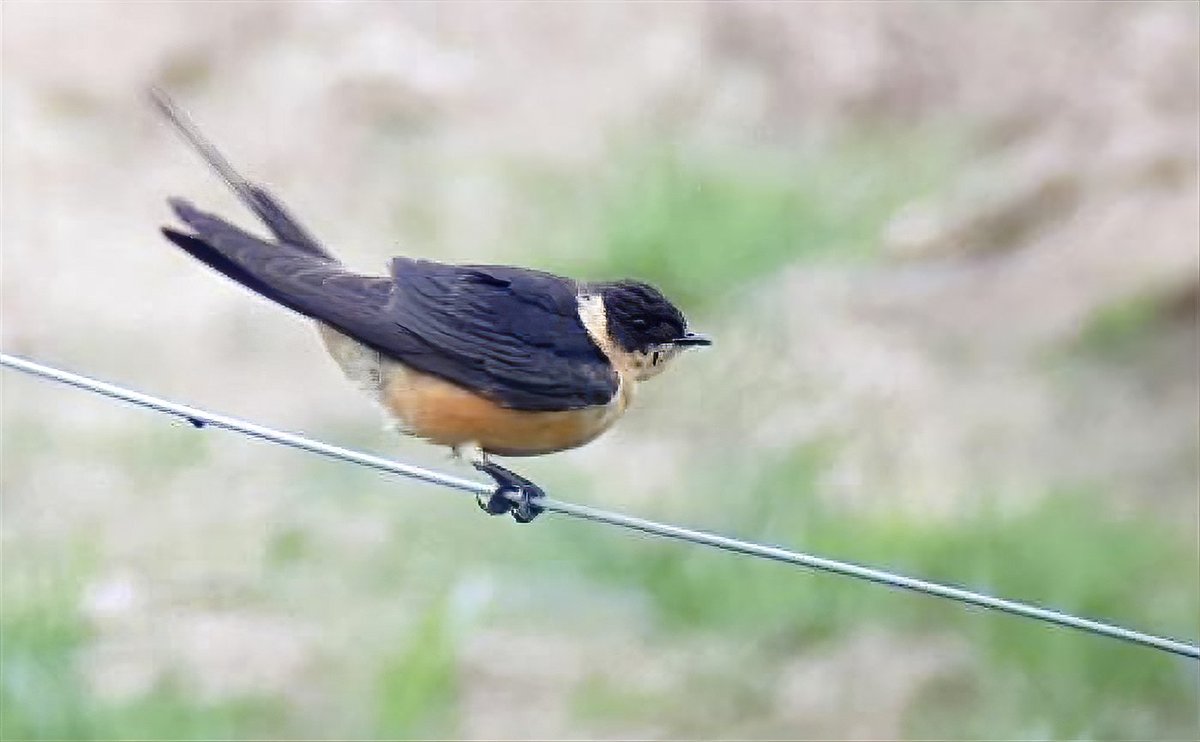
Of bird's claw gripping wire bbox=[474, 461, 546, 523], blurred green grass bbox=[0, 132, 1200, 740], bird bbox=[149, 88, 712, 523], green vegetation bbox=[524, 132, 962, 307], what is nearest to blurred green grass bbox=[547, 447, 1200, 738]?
blurred green grass bbox=[0, 132, 1200, 740]

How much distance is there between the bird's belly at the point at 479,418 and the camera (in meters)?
3.19

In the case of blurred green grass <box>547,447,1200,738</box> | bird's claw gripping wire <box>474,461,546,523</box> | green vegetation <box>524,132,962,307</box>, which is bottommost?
bird's claw gripping wire <box>474,461,546,523</box>

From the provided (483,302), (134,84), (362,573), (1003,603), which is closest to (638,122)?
(134,84)

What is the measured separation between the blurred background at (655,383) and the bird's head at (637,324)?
1424 mm

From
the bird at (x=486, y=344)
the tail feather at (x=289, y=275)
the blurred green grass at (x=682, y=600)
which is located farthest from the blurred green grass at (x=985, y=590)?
the tail feather at (x=289, y=275)

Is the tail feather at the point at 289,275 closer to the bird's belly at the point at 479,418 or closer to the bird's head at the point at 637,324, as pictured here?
the bird's belly at the point at 479,418

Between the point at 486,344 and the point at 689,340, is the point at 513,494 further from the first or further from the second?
the point at 689,340

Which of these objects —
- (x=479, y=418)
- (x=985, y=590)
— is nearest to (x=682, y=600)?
(x=985, y=590)

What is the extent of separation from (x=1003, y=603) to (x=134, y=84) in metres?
5.02

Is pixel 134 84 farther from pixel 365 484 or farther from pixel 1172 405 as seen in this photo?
pixel 1172 405

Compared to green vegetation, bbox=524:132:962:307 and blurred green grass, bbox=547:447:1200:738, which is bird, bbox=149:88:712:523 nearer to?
blurred green grass, bbox=547:447:1200:738

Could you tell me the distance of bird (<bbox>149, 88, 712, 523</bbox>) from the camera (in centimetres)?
315

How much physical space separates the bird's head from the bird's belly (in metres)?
0.08

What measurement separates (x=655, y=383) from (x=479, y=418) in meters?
2.35
